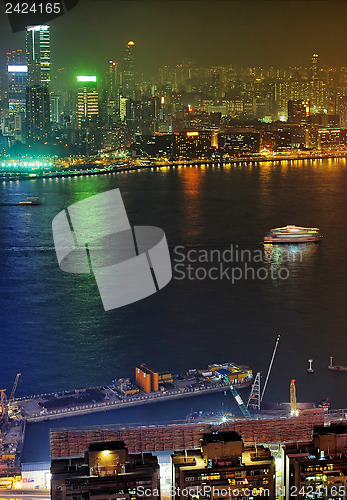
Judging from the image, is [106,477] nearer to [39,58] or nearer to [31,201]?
[31,201]

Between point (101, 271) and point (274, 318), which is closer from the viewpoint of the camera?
point (274, 318)

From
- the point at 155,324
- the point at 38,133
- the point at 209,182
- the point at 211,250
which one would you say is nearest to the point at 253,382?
the point at 155,324

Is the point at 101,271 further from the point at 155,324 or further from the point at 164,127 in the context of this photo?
the point at 164,127

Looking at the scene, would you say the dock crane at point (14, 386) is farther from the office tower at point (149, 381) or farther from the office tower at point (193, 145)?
the office tower at point (193, 145)

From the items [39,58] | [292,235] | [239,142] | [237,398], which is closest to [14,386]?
[237,398]

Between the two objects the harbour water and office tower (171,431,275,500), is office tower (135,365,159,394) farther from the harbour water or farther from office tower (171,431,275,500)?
office tower (171,431,275,500)

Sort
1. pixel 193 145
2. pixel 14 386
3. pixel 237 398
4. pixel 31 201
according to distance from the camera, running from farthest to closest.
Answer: pixel 193 145, pixel 31 201, pixel 14 386, pixel 237 398
